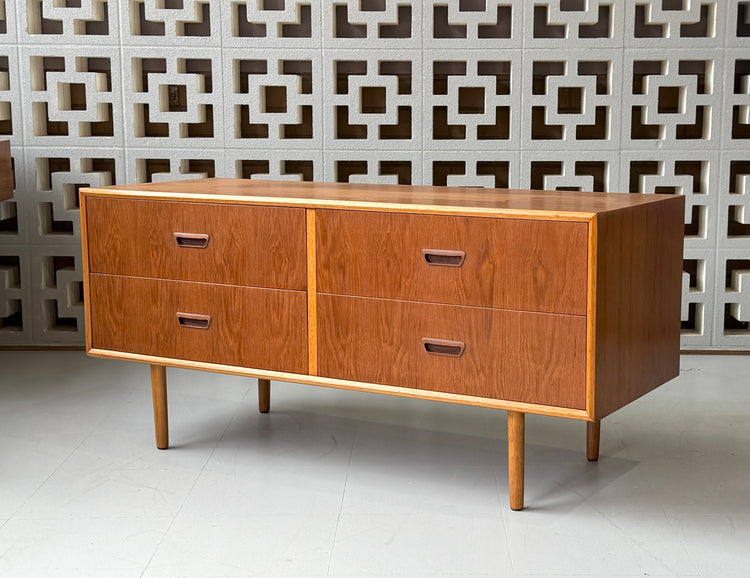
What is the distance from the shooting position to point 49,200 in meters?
3.76

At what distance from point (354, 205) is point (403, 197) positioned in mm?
169

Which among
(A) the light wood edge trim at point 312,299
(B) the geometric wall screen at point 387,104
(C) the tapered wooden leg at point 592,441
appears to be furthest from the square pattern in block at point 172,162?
(C) the tapered wooden leg at point 592,441

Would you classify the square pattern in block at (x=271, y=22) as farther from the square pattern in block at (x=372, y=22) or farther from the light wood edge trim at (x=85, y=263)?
the light wood edge trim at (x=85, y=263)

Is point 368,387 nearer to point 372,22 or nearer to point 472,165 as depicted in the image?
point 472,165

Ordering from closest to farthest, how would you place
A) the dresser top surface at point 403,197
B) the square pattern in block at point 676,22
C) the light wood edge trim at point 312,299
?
the dresser top surface at point 403,197 < the light wood edge trim at point 312,299 < the square pattern in block at point 676,22

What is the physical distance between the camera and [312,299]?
7.67 feet

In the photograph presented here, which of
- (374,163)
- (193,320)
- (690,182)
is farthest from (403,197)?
(690,182)

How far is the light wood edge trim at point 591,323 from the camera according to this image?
1980 millimetres

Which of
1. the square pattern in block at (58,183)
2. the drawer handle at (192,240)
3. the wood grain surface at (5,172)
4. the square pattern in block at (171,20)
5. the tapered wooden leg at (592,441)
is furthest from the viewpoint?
the square pattern in block at (58,183)

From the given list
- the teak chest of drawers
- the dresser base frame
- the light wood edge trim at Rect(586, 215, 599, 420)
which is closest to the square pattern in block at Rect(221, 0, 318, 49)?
the teak chest of drawers

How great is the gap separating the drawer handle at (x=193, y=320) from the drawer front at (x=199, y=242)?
10 centimetres

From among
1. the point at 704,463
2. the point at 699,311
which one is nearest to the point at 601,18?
the point at 699,311

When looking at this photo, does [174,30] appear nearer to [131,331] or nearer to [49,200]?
[49,200]

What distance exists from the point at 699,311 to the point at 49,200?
101 inches
